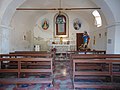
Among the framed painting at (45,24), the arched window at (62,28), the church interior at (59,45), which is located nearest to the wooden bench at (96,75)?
the church interior at (59,45)

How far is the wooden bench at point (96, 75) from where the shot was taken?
3844 mm

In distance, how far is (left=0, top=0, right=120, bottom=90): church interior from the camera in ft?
14.0

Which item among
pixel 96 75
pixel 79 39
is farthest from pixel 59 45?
pixel 96 75

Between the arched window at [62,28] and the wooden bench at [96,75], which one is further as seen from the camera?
the arched window at [62,28]

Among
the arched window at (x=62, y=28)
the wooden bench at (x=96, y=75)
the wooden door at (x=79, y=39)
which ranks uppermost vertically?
the arched window at (x=62, y=28)

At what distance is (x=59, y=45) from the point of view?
13453mm

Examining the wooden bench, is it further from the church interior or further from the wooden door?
the wooden door

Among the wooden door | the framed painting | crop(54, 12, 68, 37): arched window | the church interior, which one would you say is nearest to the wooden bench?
the church interior

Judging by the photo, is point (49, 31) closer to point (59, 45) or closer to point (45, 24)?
point (45, 24)

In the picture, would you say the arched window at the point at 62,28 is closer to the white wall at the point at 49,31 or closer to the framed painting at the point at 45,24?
the white wall at the point at 49,31

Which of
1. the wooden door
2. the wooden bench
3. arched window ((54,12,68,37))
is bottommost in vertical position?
the wooden bench

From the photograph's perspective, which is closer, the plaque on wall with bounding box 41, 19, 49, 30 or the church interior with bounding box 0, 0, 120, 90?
the church interior with bounding box 0, 0, 120, 90

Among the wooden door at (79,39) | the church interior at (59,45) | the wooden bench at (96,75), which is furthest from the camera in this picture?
the wooden door at (79,39)

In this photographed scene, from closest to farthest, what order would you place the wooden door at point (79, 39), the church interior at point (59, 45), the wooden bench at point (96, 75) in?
the wooden bench at point (96, 75) → the church interior at point (59, 45) → the wooden door at point (79, 39)
